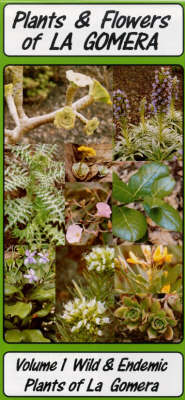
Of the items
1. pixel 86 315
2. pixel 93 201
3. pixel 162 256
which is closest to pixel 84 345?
pixel 86 315

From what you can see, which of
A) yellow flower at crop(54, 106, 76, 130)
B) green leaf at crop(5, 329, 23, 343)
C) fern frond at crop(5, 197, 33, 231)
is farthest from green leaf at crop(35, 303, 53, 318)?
yellow flower at crop(54, 106, 76, 130)

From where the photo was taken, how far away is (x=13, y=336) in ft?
6.78

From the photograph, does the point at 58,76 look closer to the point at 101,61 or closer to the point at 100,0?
the point at 101,61

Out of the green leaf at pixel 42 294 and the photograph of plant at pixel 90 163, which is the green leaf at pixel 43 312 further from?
the photograph of plant at pixel 90 163

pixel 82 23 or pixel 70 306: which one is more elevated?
pixel 82 23

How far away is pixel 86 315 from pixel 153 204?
66cm

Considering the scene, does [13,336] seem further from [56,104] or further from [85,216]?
[56,104]

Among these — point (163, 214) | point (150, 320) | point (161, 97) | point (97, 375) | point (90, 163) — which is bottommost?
point (97, 375)

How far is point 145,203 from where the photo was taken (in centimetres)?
210

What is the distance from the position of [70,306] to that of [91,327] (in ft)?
0.49

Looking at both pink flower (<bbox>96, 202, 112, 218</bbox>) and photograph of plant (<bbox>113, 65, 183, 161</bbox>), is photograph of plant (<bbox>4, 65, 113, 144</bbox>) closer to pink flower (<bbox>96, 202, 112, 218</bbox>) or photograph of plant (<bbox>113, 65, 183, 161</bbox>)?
photograph of plant (<bbox>113, 65, 183, 161</bbox>)

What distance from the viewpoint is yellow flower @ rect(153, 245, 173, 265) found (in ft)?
6.87

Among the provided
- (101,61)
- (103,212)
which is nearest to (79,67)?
(101,61)

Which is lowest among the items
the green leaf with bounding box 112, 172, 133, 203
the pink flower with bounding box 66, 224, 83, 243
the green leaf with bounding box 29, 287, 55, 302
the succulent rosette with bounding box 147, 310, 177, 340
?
the succulent rosette with bounding box 147, 310, 177, 340
